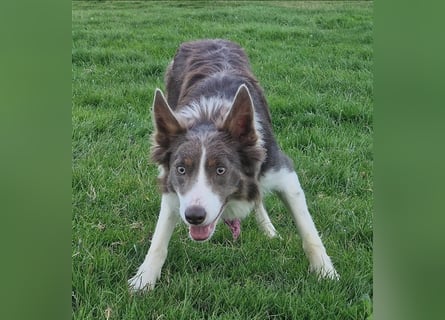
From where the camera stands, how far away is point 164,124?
307cm

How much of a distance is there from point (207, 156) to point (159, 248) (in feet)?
2.26

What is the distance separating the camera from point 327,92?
546cm

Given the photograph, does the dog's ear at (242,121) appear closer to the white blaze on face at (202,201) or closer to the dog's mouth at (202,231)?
the white blaze on face at (202,201)

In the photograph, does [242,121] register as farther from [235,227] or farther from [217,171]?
[235,227]

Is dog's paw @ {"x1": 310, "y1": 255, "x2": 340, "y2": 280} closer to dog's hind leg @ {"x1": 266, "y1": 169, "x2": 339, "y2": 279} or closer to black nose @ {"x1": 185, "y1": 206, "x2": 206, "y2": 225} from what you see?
dog's hind leg @ {"x1": 266, "y1": 169, "x2": 339, "y2": 279}

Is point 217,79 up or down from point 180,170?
up

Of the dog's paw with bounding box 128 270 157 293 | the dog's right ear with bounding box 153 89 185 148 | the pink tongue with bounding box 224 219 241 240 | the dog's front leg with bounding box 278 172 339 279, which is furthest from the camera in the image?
the pink tongue with bounding box 224 219 241 240

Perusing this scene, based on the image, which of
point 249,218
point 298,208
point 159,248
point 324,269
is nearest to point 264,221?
point 249,218

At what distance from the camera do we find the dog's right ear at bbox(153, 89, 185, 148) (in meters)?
3.02

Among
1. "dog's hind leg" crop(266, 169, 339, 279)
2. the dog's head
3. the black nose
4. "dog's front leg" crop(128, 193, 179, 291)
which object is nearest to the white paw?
"dog's front leg" crop(128, 193, 179, 291)

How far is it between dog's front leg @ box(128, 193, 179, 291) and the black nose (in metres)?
0.48
